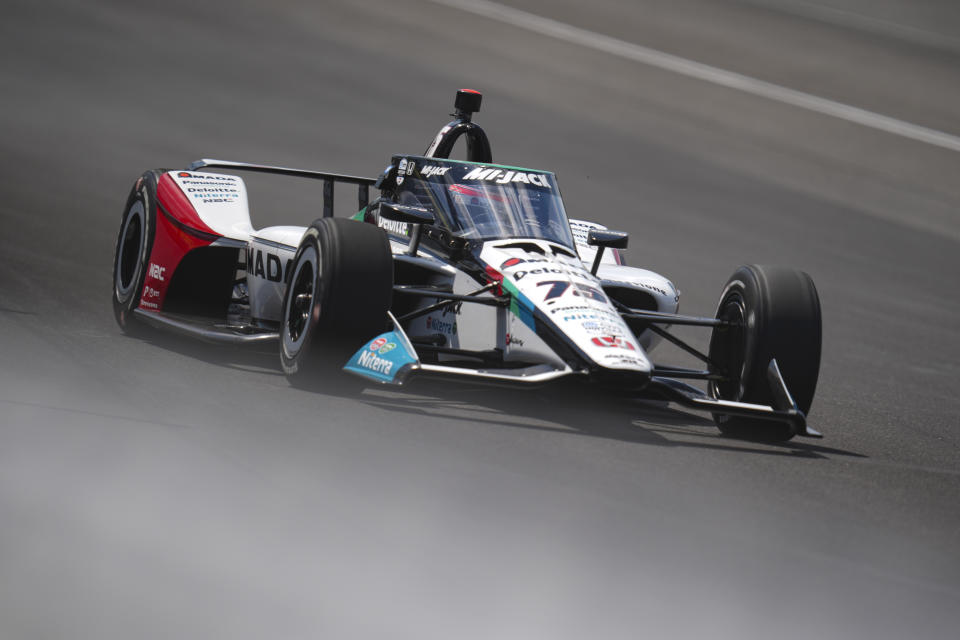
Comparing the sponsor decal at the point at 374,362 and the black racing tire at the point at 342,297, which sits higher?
the black racing tire at the point at 342,297

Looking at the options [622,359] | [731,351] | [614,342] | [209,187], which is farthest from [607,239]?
[209,187]

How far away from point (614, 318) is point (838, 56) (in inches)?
734

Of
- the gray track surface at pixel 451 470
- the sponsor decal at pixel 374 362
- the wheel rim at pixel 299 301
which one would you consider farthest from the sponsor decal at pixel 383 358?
the wheel rim at pixel 299 301

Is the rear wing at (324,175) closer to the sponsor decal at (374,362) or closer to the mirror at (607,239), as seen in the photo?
the mirror at (607,239)

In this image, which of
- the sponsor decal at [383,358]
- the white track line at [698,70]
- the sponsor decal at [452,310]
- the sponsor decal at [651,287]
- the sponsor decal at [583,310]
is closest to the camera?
the sponsor decal at [383,358]

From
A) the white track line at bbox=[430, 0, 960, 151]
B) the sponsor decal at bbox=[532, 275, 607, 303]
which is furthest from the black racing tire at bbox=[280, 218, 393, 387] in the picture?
the white track line at bbox=[430, 0, 960, 151]

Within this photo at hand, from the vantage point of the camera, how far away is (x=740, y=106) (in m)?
22.5

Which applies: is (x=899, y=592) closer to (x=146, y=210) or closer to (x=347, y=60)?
(x=146, y=210)

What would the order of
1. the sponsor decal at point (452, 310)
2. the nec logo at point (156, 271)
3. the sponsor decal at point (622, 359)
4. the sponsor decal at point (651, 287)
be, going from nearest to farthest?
1. the sponsor decal at point (622, 359)
2. the sponsor decal at point (452, 310)
3. the sponsor decal at point (651, 287)
4. the nec logo at point (156, 271)

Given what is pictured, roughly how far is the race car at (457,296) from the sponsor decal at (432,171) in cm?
1

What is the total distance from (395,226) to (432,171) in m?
0.62

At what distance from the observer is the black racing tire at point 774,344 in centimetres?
767

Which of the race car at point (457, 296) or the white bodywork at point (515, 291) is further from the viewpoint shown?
the race car at point (457, 296)

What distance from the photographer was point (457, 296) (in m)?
7.45
